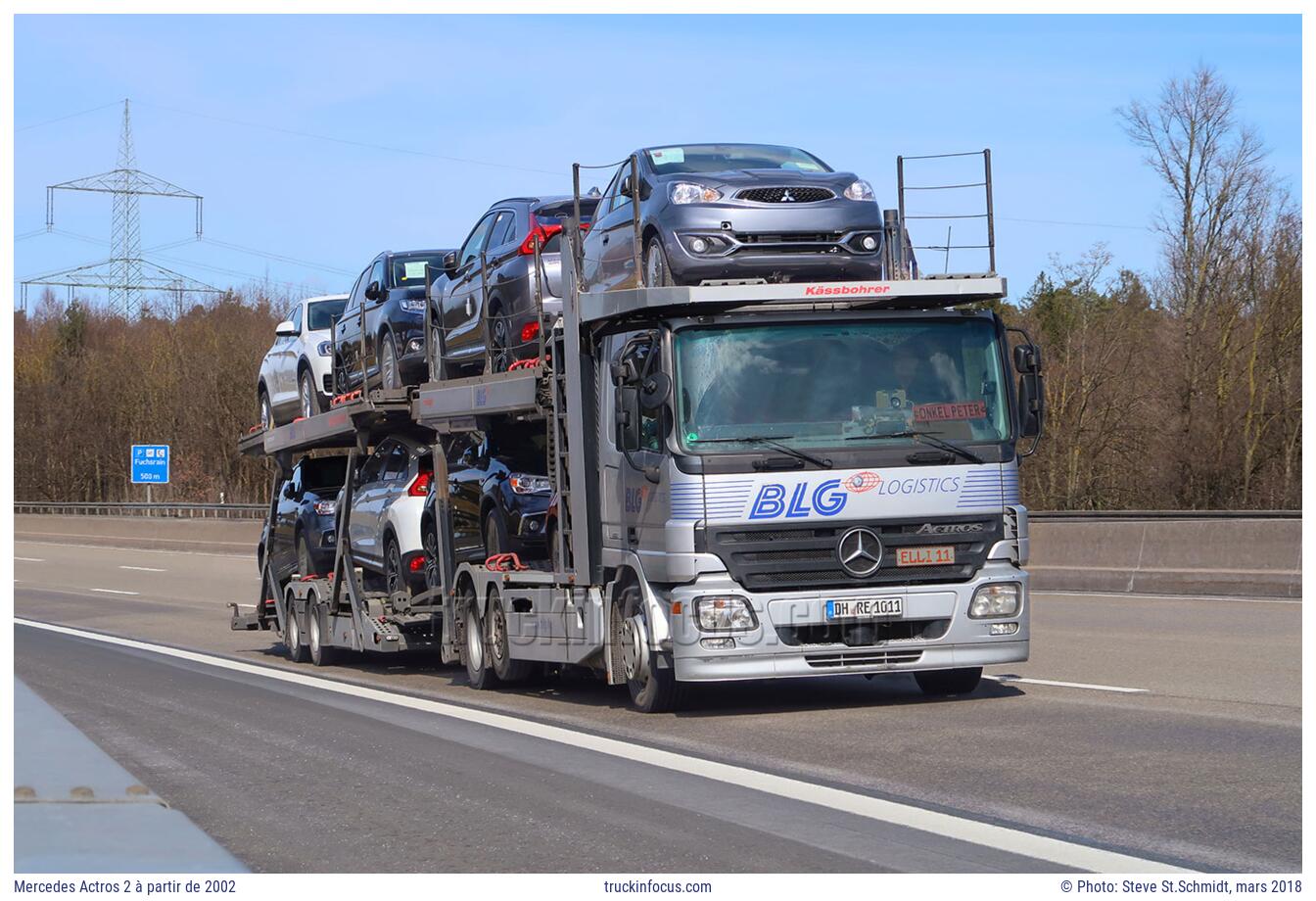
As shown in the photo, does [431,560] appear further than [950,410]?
Yes

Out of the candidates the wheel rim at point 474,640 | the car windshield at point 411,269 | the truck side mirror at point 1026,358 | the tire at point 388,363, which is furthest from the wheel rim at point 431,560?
the truck side mirror at point 1026,358

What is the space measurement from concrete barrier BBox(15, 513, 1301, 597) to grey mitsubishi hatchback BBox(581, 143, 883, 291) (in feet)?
38.3

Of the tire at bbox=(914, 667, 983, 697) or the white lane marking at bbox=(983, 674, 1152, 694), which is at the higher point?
the tire at bbox=(914, 667, 983, 697)

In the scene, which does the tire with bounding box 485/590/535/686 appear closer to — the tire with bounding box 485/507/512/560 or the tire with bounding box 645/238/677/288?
the tire with bounding box 485/507/512/560

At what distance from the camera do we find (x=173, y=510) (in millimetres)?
56562

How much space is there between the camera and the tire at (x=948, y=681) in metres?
12.2

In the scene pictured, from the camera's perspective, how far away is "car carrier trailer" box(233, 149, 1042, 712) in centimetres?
1096

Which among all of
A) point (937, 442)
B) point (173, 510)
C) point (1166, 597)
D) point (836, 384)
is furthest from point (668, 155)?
point (173, 510)

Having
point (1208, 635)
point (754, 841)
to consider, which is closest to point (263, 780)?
point (754, 841)

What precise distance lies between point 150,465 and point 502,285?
4555 cm

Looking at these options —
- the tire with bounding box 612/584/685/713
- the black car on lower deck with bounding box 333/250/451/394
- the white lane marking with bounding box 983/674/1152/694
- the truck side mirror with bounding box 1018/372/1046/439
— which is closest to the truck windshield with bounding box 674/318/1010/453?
the truck side mirror with bounding box 1018/372/1046/439

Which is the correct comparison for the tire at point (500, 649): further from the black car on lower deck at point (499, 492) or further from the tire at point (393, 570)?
the tire at point (393, 570)

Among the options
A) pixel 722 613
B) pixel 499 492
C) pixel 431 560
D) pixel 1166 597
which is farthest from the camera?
pixel 1166 597

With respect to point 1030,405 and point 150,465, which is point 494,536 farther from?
point 150,465
